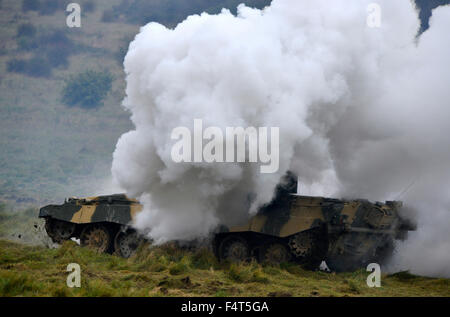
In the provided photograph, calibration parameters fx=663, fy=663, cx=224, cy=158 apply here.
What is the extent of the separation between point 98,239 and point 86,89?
43924mm

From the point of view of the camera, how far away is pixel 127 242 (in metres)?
22.1

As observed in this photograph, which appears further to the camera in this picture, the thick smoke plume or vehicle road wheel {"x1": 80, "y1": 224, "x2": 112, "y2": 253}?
vehicle road wheel {"x1": 80, "y1": 224, "x2": 112, "y2": 253}

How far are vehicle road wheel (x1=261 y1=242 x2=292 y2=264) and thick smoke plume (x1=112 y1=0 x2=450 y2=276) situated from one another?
4.54 feet

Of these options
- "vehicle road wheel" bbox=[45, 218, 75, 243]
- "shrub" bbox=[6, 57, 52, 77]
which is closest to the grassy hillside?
"shrub" bbox=[6, 57, 52, 77]

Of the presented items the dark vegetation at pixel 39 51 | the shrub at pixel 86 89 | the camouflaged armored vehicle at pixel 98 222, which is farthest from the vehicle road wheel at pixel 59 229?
the dark vegetation at pixel 39 51

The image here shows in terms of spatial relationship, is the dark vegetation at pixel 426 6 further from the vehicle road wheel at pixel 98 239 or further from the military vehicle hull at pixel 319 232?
the vehicle road wheel at pixel 98 239

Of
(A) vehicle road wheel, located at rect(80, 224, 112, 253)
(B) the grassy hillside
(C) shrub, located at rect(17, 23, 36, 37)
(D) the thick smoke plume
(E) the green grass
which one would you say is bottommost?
(E) the green grass

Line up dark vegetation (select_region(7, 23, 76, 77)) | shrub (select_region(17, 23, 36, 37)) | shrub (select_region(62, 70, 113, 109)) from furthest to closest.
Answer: shrub (select_region(17, 23, 36, 37)) → dark vegetation (select_region(7, 23, 76, 77)) → shrub (select_region(62, 70, 113, 109))

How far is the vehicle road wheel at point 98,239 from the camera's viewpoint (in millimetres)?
22484

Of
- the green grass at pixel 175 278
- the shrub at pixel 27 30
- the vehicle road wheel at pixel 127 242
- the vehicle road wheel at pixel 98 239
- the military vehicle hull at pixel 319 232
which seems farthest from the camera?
the shrub at pixel 27 30

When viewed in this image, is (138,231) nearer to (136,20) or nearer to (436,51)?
(436,51)

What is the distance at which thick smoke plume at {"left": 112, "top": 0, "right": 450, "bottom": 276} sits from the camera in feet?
58.6

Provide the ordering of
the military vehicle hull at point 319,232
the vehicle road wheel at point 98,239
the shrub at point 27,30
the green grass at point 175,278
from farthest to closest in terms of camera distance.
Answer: the shrub at point 27,30, the vehicle road wheel at point 98,239, the military vehicle hull at point 319,232, the green grass at point 175,278

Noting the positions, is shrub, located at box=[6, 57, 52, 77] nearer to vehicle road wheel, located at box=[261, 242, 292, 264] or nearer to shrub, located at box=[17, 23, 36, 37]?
shrub, located at box=[17, 23, 36, 37]
